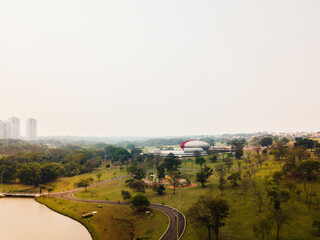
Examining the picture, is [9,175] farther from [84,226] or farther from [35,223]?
[84,226]

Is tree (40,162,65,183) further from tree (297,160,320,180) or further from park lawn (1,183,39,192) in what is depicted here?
tree (297,160,320,180)

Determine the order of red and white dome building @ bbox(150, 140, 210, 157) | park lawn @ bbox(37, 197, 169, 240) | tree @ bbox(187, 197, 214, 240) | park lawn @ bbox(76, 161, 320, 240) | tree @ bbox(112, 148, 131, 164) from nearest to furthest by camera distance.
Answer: tree @ bbox(187, 197, 214, 240), park lawn @ bbox(76, 161, 320, 240), park lawn @ bbox(37, 197, 169, 240), tree @ bbox(112, 148, 131, 164), red and white dome building @ bbox(150, 140, 210, 157)

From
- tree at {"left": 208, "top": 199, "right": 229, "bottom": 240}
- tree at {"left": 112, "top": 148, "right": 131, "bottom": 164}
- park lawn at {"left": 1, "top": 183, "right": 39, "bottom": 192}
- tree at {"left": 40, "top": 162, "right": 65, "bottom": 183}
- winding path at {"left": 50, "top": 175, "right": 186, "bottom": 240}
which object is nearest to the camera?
tree at {"left": 208, "top": 199, "right": 229, "bottom": 240}

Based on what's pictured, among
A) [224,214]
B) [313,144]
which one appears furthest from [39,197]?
[313,144]

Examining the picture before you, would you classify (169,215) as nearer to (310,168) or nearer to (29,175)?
(310,168)

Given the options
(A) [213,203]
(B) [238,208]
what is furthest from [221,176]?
(A) [213,203]

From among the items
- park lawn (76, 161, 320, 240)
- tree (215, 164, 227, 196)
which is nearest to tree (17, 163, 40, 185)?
park lawn (76, 161, 320, 240)
